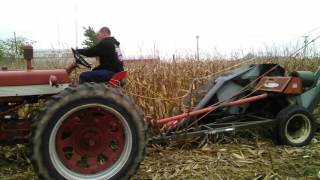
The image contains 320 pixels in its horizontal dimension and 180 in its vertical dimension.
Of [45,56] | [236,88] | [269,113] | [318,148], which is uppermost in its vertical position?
[45,56]

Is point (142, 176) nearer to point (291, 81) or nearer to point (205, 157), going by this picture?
point (205, 157)

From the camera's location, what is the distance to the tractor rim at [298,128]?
6164mm

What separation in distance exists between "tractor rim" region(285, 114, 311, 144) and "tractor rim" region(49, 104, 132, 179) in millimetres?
2928

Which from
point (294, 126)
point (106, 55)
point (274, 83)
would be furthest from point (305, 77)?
point (106, 55)

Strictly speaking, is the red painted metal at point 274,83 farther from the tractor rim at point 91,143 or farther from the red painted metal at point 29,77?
the red painted metal at point 29,77

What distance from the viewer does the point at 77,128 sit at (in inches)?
165

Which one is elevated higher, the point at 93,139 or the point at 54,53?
the point at 54,53

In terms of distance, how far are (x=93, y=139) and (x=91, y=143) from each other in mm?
44

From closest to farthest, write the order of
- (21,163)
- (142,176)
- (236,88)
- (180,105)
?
1. (142,176)
2. (21,163)
3. (236,88)
4. (180,105)

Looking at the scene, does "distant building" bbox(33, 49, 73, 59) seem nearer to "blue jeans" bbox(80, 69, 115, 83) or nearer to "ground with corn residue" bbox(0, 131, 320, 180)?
"ground with corn residue" bbox(0, 131, 320, 180)

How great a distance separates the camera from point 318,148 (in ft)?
19.5

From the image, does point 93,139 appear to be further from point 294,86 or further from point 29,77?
point 294,86

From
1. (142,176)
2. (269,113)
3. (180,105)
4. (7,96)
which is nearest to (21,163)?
(7,96)

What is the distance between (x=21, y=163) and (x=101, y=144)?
60.2 inches
